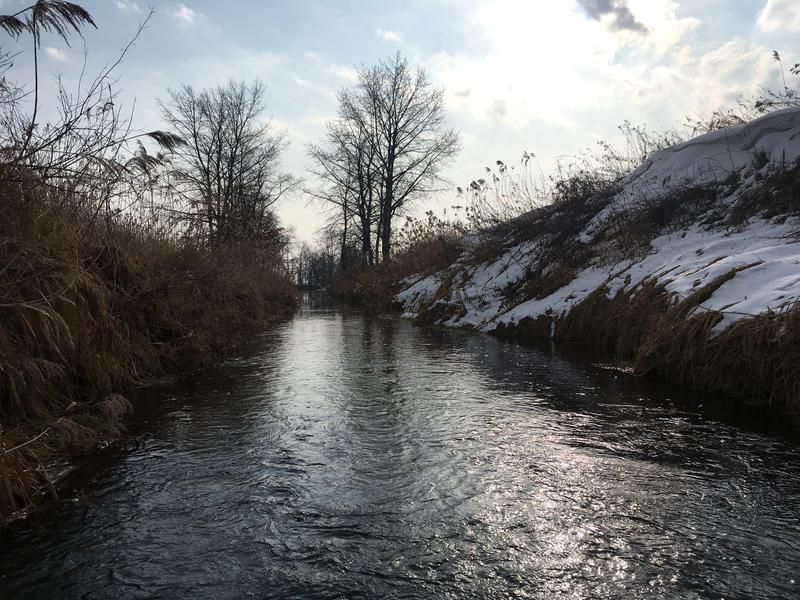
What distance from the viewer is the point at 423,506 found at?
3.32m

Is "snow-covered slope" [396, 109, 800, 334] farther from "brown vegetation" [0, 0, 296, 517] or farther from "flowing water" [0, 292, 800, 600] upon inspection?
"brown vegetation" [0, 0, 296, 517]

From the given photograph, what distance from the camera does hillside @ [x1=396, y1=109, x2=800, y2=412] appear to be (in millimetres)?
5805

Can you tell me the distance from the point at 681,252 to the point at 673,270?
1283 millimetres

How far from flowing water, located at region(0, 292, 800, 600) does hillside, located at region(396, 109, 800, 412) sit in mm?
892

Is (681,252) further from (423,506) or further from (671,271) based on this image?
(423,506)

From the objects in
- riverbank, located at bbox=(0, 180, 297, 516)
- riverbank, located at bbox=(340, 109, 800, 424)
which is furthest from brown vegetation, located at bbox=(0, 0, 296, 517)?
riverbank, located at bbox=(340, 109, 800, 424)

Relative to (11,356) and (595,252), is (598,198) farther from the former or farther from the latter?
(11,356)

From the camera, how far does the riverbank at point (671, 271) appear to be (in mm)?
5770

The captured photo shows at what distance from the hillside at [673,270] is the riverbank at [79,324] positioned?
608 centimetres

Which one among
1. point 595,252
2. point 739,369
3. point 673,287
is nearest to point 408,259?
point 595,252

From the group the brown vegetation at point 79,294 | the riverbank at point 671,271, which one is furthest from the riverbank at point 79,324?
the riverbank at point 671,271

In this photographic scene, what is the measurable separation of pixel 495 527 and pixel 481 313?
450 inches

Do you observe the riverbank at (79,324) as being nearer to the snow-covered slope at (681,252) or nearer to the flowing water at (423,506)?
the flowing water at (423,506)

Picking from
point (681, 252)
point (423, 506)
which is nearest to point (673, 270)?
point (681, 252)
